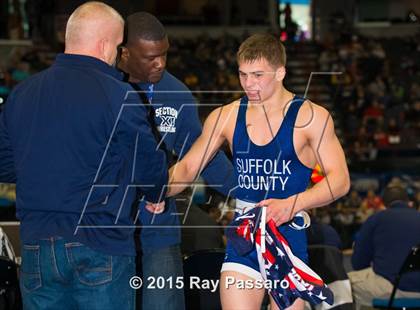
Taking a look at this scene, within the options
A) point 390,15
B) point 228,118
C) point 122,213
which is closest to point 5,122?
point 122,213

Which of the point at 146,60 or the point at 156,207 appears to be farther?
the point at 146,60

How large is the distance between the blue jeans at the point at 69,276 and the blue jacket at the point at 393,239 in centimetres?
334

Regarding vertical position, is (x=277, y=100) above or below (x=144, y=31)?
below

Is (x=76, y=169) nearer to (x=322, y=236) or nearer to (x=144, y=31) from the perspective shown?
(x=144, y=31)

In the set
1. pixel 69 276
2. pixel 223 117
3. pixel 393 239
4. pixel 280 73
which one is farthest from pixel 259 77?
pixel 393 239

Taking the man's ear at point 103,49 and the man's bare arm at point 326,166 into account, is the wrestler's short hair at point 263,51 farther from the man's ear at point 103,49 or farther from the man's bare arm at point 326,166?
the man's ear at point 103,49

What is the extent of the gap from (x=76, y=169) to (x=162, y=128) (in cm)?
117

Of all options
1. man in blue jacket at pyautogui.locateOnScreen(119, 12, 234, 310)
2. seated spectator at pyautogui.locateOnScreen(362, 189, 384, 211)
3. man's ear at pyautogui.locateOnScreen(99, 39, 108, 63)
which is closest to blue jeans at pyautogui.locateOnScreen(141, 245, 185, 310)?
man in blue jacket at pyautogui.locateOnScreen(119, 12, 234, 310)

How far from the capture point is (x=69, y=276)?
330cm

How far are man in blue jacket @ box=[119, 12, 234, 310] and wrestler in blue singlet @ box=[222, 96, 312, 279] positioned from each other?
13.0 inches

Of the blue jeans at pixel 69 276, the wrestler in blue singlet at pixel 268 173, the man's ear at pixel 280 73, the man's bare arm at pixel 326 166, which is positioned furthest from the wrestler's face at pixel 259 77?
the blue jeans at pixel 69 276

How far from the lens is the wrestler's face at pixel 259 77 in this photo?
13.1 ft

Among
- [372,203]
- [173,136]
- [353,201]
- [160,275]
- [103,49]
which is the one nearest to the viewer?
[103,49]

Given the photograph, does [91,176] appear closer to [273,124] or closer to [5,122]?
[5,122]
